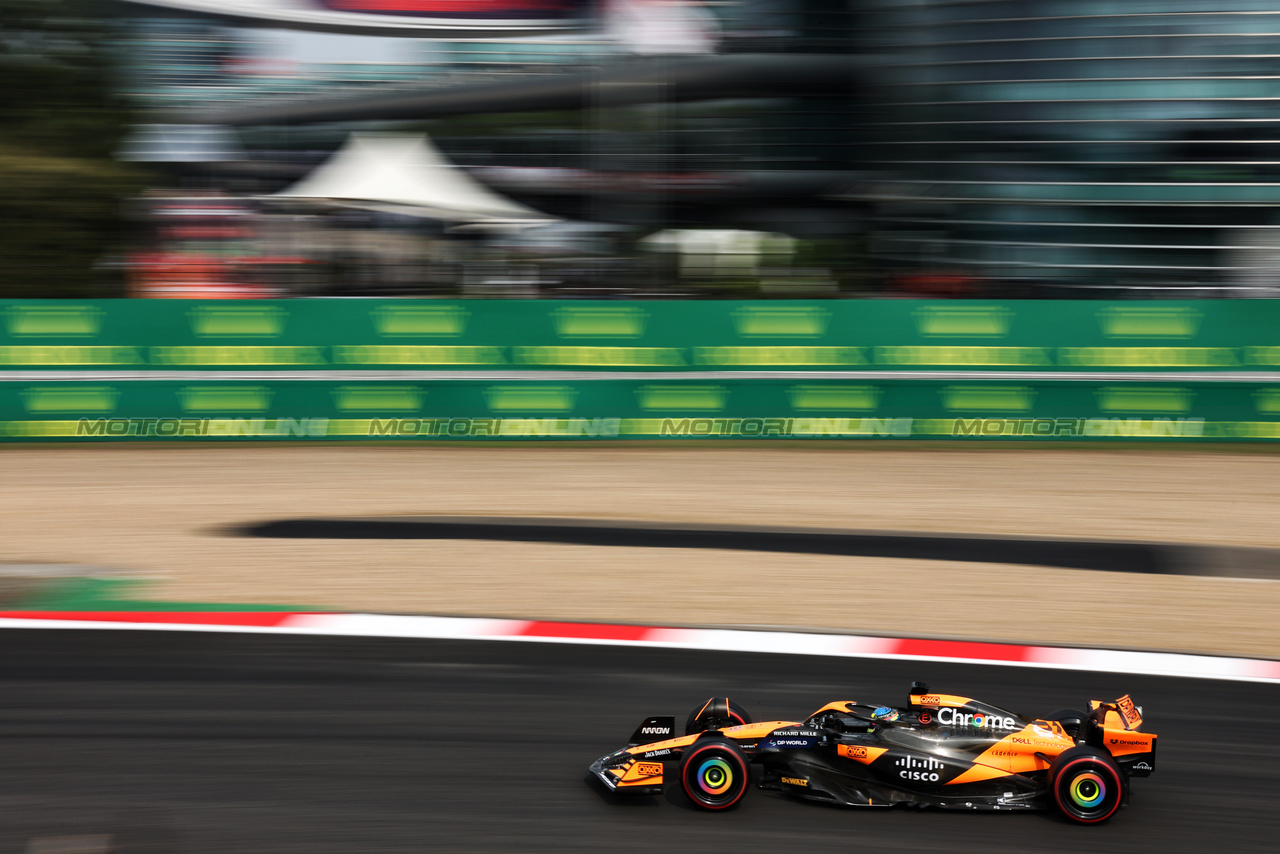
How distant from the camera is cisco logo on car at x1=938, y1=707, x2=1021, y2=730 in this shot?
439 cm

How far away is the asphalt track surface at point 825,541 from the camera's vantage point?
832 cm

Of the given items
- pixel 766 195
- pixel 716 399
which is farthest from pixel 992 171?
pixel 716 399

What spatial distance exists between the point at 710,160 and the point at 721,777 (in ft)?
85.8

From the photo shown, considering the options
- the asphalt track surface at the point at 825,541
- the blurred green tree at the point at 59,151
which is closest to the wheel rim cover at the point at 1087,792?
the asphalt track surface at the point at 825,541

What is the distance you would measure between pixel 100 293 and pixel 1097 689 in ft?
49.6

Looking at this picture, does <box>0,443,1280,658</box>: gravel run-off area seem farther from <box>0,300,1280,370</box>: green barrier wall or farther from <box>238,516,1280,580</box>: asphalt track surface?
<box>0,300,1280,370</box>: green barrier wall

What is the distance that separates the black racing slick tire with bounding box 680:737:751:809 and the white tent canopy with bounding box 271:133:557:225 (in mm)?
18369

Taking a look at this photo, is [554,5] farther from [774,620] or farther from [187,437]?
[774,620]

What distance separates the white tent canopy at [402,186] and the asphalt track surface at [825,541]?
521 inches

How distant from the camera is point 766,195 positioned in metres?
28.4

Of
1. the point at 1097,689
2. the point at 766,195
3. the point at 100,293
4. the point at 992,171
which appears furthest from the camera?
the point at 766,195

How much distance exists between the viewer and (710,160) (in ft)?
96.3

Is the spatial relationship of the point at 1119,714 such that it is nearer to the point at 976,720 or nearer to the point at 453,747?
the point at 976,720

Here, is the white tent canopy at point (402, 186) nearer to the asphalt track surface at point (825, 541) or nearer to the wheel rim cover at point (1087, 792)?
the asphalt track surface at point (825, 541)
